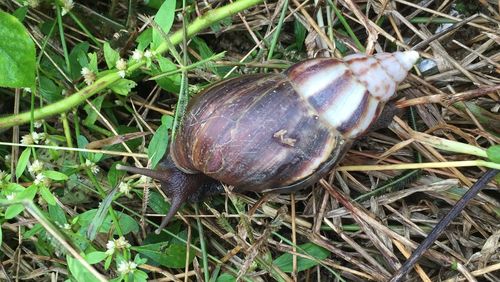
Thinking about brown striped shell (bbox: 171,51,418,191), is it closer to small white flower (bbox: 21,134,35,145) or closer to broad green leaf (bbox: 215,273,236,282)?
broad green leaf (bbox: 215,273,236,282)

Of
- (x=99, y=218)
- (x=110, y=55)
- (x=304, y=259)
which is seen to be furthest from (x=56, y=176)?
(x=304, y=259)

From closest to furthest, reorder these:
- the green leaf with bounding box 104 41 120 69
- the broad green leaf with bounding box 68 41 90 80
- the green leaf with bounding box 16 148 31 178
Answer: the green leaf with bounding box 16 148 31 178 → the green leaf with bounding box 104 41 120 69 → the broad green leaf with bounding box 68 41 90 80

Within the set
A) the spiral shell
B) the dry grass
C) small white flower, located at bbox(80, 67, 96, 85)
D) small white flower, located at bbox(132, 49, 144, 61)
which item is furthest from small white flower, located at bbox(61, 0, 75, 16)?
the spiral shell

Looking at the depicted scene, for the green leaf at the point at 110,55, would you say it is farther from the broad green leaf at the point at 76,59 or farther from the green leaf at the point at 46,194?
the green leaf at the point at 46,194

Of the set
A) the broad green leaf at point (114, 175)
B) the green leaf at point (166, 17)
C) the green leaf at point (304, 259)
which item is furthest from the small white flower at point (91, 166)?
the green leaf at point (304, 259)

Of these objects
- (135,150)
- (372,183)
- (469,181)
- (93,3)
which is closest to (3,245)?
(135,150)

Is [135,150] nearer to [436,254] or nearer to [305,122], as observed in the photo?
[305,122]

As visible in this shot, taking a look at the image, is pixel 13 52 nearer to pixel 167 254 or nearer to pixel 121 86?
pixel 121 86
